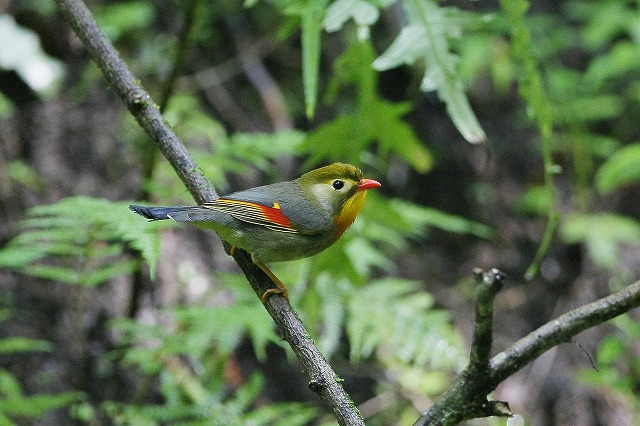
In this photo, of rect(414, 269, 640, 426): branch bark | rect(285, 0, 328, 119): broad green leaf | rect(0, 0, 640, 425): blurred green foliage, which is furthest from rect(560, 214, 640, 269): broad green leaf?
rect(414, 269, 640, 426): branch bark

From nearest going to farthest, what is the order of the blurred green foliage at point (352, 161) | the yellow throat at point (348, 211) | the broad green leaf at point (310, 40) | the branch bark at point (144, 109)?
the branch bark at point (144, 109)
the broad green leaf at point (310, 40)
the blurred green foliage at point (352, 161)
the yellow throat at point (348, 211)

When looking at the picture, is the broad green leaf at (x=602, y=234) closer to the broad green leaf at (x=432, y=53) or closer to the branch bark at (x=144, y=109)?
the broad green leaf at (x=432, y=53)

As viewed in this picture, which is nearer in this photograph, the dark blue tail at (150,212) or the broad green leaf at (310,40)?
the dark blue tail at (150,212)

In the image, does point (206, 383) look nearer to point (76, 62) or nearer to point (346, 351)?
point (346, 351)

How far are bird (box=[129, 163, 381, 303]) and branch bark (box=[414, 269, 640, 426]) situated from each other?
962 millimetres

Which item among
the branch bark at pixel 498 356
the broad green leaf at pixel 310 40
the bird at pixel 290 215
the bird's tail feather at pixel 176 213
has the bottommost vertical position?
the branch bark at pixel 498 356

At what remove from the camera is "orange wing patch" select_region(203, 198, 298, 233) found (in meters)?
2.67

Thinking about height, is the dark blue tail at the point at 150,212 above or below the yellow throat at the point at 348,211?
above

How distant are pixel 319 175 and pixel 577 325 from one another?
159 centimetres

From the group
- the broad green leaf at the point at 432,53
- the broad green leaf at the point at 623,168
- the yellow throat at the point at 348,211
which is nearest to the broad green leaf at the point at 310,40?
the broad green leaf at the point at 432,53

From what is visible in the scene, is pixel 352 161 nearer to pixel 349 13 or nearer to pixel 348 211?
pixel 348 211

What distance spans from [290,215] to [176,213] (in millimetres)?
610

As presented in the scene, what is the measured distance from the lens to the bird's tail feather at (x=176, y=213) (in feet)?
7.80

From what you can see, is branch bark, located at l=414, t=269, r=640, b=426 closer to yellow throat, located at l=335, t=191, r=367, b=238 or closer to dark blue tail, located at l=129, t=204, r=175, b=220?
dark blue tail, located at l=129, t=204, r=175, b=220
